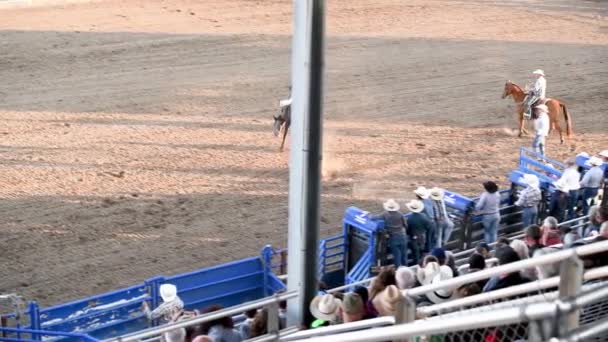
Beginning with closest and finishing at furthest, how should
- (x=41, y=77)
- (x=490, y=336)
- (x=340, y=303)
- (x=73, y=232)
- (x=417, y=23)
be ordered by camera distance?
(x=490, y=336) < (x=340, y=303) < (x=73, y=232) < (x=41, y=77) < (x=417, y=23)

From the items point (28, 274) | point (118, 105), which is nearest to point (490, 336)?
point (28, 274)

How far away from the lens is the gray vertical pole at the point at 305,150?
233 inches

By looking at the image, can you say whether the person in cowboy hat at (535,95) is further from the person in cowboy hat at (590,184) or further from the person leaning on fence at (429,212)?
the person leaning on fence at (429,212)

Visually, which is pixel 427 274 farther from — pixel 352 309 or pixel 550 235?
pixel 550 235

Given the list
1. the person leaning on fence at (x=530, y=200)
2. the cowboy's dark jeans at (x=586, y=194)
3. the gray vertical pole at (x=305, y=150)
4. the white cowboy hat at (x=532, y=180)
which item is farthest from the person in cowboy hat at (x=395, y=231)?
the gray vertical pole at (x=305, y=150)

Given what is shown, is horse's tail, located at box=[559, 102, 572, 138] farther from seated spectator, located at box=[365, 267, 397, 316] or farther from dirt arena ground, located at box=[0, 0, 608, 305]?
seated spectator, located at box=[365, 267, 397, 316]

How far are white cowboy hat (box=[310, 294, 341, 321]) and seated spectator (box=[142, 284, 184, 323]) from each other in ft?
10.4

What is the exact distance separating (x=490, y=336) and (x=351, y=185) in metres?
10.4

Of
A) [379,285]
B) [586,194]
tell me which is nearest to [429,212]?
[586,194]

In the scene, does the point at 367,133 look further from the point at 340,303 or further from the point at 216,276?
the point at 340,303

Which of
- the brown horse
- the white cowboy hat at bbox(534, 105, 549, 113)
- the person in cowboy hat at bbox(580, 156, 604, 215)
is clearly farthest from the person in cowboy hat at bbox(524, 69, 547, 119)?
the person in cowboy hat at bbox(580, 156, 604, 215)

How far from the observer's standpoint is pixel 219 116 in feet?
58.8

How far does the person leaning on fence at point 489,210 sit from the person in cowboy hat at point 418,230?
789mm

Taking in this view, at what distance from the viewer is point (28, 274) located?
1182cm
